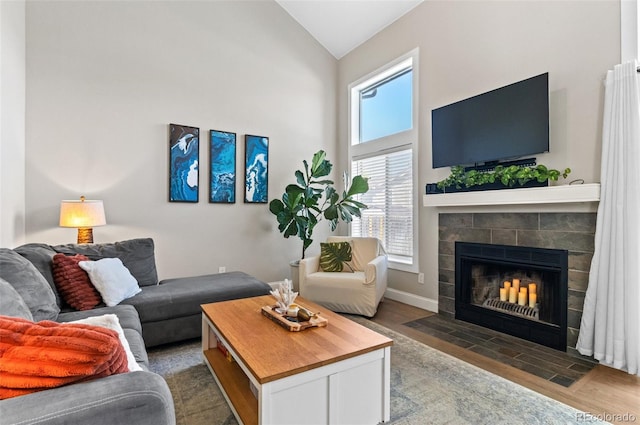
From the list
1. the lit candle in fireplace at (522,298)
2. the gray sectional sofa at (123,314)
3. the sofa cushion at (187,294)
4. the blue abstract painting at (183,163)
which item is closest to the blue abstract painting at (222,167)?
the blue abstract painting at (183,163)

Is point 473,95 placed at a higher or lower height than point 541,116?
higher

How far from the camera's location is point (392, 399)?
191 centimetres

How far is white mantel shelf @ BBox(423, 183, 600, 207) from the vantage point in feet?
7.84

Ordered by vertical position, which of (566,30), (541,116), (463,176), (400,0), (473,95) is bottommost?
(463,176)

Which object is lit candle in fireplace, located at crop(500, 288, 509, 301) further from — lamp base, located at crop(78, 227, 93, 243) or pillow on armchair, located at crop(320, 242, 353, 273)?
lamp base, located at crop(78, 227, 93, 243)

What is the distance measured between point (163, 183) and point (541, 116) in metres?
3.90

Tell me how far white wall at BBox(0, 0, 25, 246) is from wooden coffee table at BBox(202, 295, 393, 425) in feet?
7.67

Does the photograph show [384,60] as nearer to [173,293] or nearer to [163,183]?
[163,183]

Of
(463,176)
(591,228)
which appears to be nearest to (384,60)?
(463,176)

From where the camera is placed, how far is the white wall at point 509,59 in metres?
2.50

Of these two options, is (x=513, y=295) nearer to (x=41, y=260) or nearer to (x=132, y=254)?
(x=132, y=254)

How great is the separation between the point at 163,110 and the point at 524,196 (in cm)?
393

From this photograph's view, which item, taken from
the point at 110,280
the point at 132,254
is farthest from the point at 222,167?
the point at 110,280

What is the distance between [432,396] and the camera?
76.7 inches
